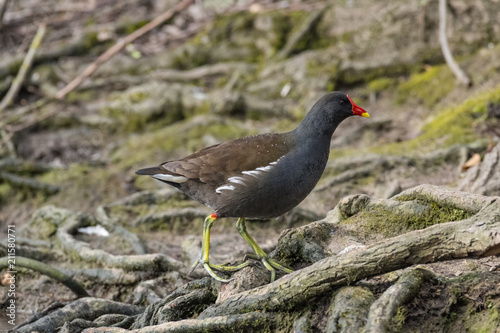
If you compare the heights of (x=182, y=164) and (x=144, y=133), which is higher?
(x=182, y=164)

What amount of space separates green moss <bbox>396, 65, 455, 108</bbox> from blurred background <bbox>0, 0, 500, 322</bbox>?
0.03 meters

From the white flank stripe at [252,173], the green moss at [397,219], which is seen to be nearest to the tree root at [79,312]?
the white flank stripe at [252,173]

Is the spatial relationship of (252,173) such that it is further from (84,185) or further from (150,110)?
(150,110)

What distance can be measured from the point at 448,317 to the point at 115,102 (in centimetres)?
951

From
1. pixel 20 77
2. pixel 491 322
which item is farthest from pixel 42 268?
pixel 20 77

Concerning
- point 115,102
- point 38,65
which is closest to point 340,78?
point 115,102

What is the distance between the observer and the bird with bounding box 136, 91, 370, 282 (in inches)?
153

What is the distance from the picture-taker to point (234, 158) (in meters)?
4.05

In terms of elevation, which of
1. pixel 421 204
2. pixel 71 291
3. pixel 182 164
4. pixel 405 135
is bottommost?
pixel 71 291

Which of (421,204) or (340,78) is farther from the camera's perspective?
(340,78)

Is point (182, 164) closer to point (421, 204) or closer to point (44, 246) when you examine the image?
point (421, 204)

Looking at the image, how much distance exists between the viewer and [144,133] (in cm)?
1066

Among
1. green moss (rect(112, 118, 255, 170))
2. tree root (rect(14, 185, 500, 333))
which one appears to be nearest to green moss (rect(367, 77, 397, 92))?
green moss (rect(112, 118, 255, 170))

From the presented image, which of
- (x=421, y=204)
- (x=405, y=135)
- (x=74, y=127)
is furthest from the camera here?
(x=74, y=127)
